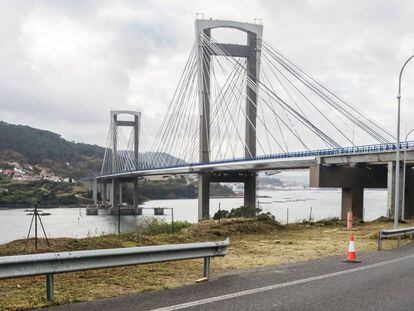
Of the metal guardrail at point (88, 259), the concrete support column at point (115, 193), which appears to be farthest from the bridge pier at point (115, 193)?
the metal guardrail at point (88, 259)

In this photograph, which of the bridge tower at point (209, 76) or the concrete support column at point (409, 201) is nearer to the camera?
the concrete support column at point (409, 201)

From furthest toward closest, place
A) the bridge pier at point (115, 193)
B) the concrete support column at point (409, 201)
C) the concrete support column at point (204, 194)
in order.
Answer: the bridge pier at point (115, 193) → the concrete support column at point (204, 194) → the concrete support column at point (409, 201)

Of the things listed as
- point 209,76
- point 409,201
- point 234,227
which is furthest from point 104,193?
point 234,227

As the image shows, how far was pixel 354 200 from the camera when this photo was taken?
1491 inches

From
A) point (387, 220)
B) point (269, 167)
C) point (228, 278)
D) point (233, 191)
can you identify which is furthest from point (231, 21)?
point (233, 191)

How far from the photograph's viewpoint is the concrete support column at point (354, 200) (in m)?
37.8

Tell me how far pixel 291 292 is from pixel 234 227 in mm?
10676

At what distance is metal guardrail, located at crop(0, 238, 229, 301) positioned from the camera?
6.60m

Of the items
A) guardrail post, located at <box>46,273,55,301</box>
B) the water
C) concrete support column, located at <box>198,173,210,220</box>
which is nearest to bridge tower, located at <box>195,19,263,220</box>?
concrete support column, located at <box>198,173,210,220</box>

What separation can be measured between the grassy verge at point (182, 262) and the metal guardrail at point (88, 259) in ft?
1.37

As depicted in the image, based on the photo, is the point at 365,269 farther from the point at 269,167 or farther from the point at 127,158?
the point at 127,158

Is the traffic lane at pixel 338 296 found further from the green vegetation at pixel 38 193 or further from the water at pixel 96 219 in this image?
the green vegetation at pixel 38 193

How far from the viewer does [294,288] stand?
8117mm

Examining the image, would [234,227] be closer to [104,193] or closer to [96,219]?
[96,219]
